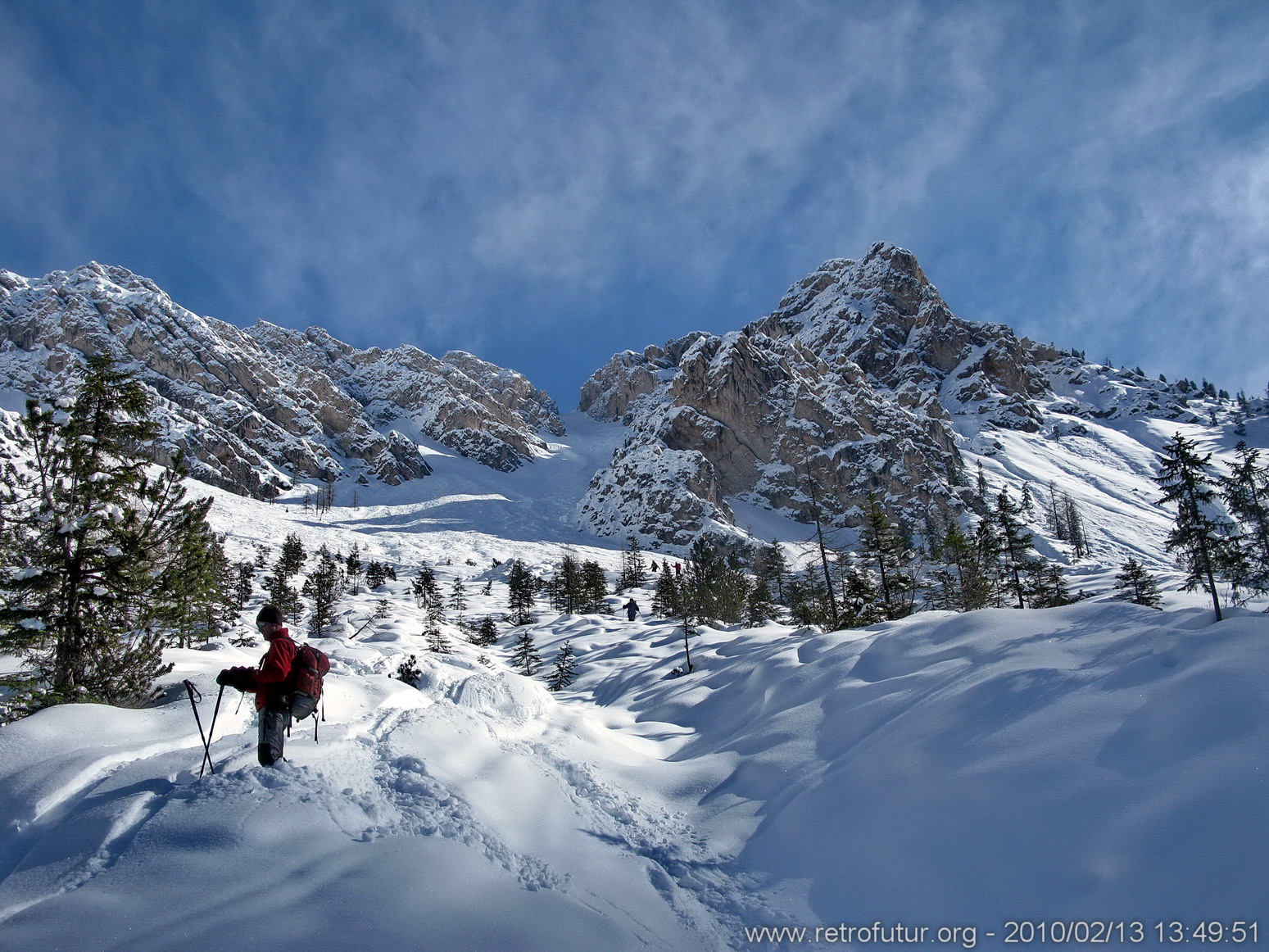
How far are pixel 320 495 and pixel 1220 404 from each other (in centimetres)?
25301

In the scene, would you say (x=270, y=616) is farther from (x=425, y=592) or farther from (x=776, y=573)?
(x=776, y=573)

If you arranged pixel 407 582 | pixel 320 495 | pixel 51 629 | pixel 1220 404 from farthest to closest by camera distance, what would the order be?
pixel 1220 404, pixel 320 495, pixel 407 582, pixel 51 629

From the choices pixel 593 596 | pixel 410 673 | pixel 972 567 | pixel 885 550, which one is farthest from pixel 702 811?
pixel 593 596

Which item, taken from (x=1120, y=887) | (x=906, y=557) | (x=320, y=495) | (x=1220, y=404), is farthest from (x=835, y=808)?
(x=1220, y=404)

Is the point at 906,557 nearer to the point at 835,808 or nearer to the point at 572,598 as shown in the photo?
the point at 835,808

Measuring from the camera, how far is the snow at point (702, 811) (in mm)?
3389

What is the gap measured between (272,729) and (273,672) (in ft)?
1.64

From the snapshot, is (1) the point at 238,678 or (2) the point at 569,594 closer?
(1) the point at 238,678

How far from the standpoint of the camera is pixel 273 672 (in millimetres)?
5254

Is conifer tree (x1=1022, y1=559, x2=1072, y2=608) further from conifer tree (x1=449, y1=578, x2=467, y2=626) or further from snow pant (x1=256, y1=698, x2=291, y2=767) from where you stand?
conifer tree (x1=449, y1=578, x2=467, y2=626)

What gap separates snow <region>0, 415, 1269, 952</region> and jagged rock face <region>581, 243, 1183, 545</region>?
102m

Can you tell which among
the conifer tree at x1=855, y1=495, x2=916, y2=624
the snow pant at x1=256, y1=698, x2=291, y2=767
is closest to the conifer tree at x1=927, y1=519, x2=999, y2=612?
the conifer tree at x1=855, y1=495, x2=916, y2=624

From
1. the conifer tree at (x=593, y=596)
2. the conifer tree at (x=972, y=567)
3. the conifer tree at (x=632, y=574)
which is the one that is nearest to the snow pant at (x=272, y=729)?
the conifer tree at (x=972, y=567)

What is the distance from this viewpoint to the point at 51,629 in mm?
8414
